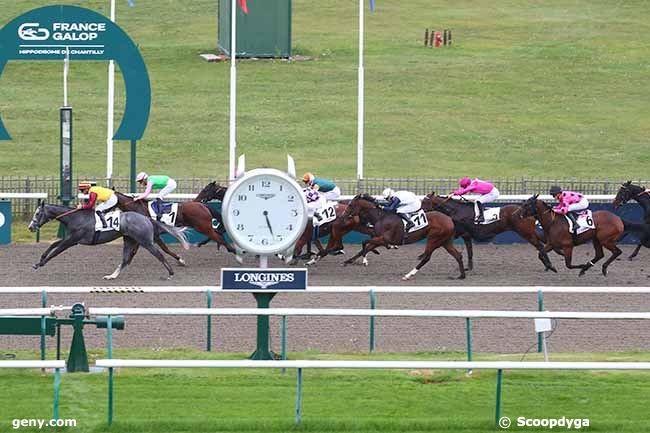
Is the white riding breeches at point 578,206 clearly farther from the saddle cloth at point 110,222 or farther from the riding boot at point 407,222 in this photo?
the saddle cloth at point 110,222

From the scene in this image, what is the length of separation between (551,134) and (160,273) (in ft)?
62.7

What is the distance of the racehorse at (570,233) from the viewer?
70.2 ft

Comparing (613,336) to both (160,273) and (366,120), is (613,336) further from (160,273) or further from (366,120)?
(366,120)

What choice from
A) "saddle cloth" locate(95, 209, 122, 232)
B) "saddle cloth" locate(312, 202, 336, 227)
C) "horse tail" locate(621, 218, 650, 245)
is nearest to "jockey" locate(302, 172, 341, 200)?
"saddle cloth" locate(312, 202, 336, 227)

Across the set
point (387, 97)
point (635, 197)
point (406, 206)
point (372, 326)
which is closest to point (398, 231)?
point (406, 206)

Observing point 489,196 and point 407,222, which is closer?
point 407,222

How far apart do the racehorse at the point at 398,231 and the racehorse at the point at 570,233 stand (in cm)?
130

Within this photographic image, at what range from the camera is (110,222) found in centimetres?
2062

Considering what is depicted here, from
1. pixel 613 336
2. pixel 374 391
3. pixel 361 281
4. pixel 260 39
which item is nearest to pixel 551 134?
pixel 260 39

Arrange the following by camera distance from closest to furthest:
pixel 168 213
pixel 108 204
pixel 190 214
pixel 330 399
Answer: pixel 330 399, pixel 108 204, pixel 168 213, pixel 190 214

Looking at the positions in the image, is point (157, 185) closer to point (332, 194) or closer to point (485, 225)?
point (332, 194)

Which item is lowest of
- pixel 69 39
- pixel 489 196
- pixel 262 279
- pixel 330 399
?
pixel 330 399

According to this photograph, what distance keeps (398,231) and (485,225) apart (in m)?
1.35

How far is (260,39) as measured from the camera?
40.6 metres
